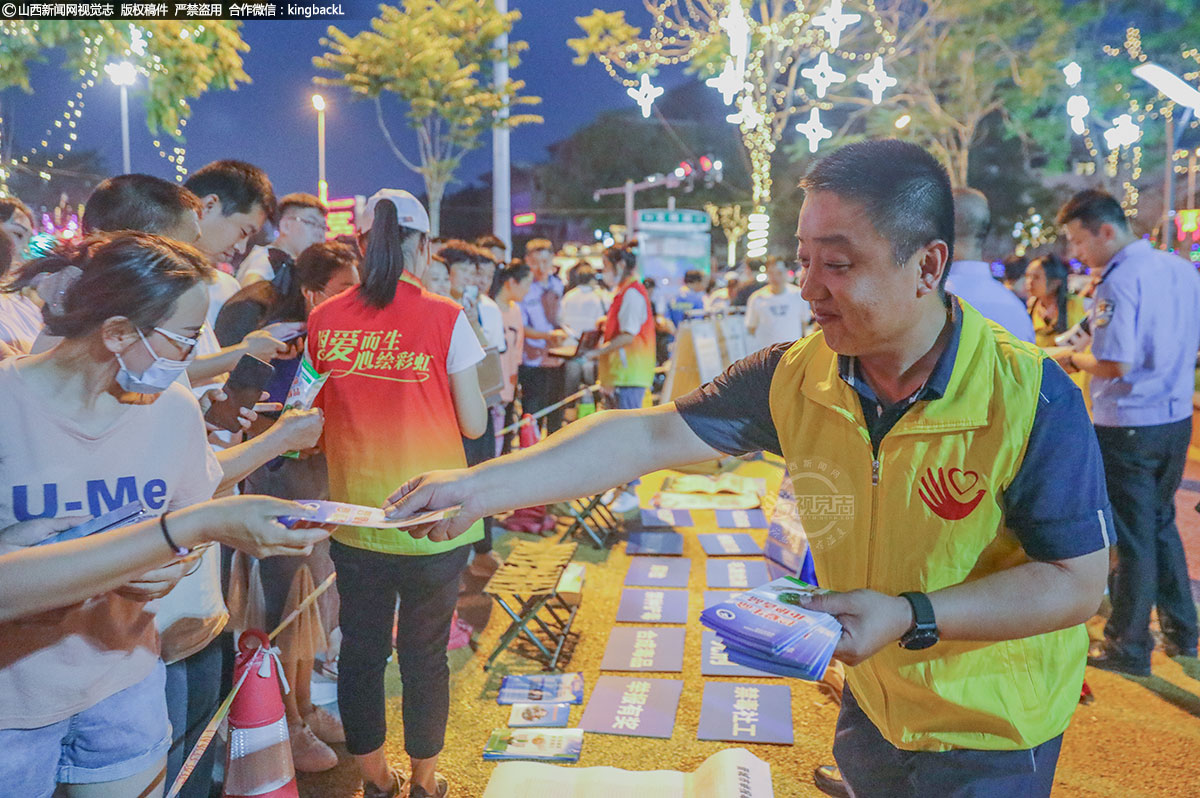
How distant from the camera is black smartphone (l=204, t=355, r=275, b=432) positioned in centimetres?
322

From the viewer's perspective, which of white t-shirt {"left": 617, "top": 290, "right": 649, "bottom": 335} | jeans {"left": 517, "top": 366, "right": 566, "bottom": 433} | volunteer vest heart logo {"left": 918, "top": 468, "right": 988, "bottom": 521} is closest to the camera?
volunteer vest heart logo {"left": 918, "top": 468, "right": 988, "bottom": 521}

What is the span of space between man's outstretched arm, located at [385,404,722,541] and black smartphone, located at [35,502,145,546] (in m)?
0.58

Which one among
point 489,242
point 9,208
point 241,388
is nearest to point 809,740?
point 241,388

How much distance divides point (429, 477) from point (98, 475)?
0.80 m

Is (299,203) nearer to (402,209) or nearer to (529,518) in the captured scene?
(402,209)

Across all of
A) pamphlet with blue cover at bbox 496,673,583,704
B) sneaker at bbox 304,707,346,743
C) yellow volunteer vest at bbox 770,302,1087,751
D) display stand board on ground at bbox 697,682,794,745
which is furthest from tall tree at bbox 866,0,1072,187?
yellow volunteer vest at bbox 770,302,1087,751

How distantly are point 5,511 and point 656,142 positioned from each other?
1827 inches

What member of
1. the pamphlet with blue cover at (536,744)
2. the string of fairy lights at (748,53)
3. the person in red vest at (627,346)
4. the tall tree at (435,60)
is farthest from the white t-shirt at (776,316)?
the tall tree at (435,60)

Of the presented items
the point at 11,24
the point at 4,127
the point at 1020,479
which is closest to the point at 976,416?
the point at 1020,479

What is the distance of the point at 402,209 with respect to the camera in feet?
10.6

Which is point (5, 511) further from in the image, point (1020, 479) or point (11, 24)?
point (11, 24)

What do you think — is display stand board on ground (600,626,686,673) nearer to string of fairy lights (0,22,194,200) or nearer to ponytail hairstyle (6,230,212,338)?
ponytail hairstyle (6,230,212,338)

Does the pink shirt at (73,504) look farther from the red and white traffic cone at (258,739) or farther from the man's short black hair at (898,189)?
the man's short black hair at (898,189)

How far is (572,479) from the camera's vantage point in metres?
2.07
